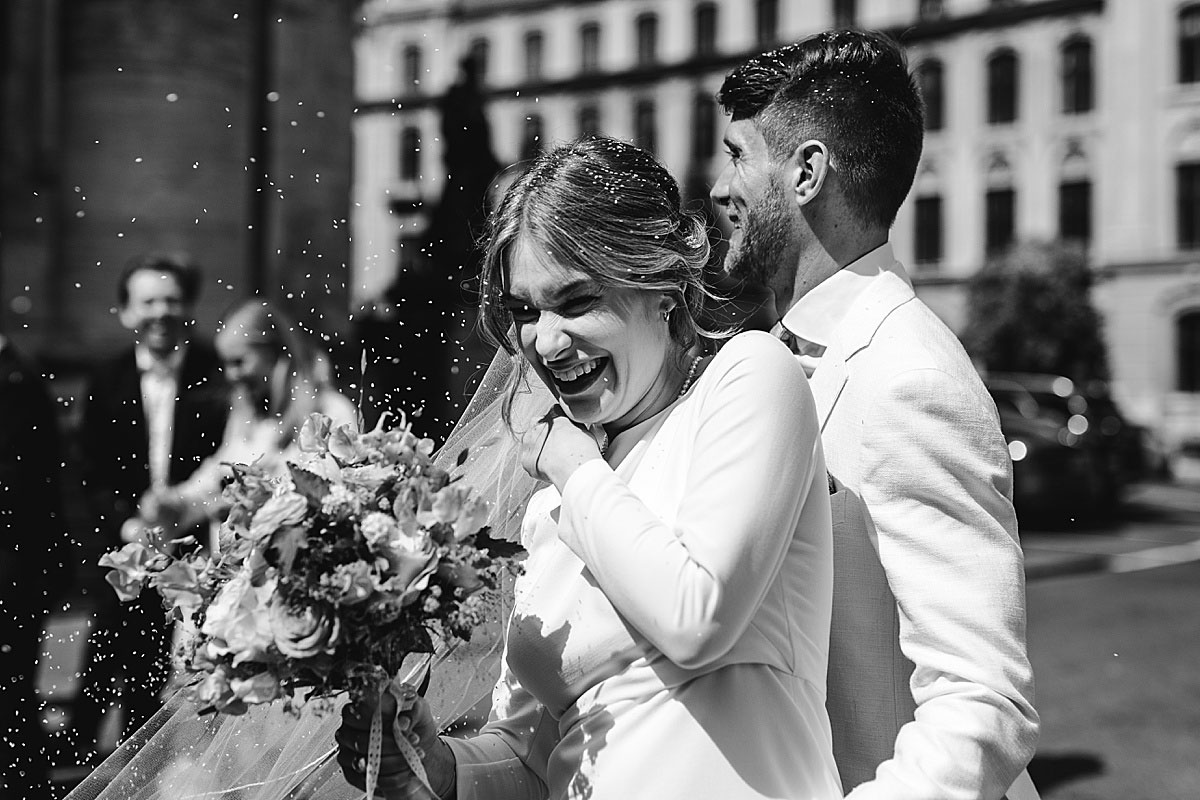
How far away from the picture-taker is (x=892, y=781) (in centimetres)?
177

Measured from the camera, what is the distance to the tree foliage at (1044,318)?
38375 mm

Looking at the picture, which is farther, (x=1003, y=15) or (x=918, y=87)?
(x=1003, y=15)

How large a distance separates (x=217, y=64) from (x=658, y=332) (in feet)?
39.5

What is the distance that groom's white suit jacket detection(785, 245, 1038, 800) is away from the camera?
1810 millimetres

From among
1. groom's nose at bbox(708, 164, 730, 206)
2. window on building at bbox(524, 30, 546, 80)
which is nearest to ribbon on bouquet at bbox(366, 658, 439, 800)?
groom's nose at bbox(708, 164, 730, 206)

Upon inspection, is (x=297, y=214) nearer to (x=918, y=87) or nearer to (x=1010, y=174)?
(x=918, y=87)

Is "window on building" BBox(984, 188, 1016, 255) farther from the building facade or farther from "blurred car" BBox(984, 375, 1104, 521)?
"blurred car" BBox(984, 375, 1104, 521)

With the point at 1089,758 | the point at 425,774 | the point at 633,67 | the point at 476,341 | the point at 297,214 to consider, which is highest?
the point at 633,67

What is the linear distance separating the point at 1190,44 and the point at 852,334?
4245 cm

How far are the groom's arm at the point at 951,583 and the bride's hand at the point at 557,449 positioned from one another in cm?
48

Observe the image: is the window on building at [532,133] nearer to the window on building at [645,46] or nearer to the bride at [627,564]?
the bride at [627,564]

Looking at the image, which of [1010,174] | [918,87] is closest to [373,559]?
[918,87]

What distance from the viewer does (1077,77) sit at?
140ft

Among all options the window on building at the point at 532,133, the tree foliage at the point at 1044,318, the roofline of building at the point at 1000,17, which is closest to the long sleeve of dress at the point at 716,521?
the window on building at the point at 532,133
